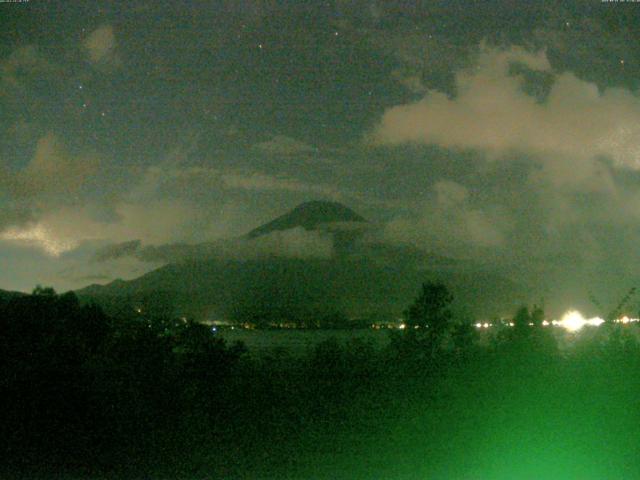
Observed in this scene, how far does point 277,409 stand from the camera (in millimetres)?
10805

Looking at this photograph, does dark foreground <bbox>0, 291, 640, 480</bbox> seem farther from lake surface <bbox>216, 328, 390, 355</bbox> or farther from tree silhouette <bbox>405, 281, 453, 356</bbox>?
lake surface <bbox>216, 328, 390, 355</bbox>

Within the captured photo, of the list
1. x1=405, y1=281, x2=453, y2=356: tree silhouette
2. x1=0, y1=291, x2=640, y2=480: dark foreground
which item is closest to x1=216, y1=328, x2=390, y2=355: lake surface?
x1=405, y1=281, x2=453, y2=356: tree silhouette

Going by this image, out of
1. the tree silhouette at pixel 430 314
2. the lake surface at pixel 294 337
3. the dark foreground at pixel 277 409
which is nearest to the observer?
the dark foreground at pixel 277 409

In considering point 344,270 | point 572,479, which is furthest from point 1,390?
point 344,270

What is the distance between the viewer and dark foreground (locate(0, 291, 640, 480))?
8.65 metres

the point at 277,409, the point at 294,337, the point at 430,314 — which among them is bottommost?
the point at 277,409

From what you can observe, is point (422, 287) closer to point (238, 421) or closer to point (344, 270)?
point (238, 421)

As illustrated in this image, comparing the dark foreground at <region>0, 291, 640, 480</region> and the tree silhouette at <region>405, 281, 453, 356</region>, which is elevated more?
the tree silhouette at <region>405, 281, 453, 356</region>

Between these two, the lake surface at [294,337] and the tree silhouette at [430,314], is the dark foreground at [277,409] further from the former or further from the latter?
the lake surface at [294,337]

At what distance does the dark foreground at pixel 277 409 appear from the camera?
28.4 feet

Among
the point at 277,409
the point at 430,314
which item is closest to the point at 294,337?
the point at 430,314

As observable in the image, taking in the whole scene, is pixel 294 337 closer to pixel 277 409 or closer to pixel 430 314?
pixel 430 314

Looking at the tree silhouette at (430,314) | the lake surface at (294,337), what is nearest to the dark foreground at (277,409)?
the tree silhouette at (430,314)

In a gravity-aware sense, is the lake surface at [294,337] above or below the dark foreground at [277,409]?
above
